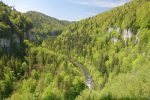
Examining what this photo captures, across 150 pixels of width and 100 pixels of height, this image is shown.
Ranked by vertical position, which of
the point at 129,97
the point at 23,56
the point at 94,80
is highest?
the point at 129,97

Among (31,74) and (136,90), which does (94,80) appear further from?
(136,90)

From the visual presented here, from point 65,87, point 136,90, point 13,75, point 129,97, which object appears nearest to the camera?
point 129,97

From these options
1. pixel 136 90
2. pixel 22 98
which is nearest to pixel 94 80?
pixel 22 98

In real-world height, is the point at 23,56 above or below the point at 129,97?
below

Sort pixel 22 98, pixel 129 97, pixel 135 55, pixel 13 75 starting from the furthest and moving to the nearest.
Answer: pixel 135 55 < pixel 13 75 < pixel 22 98 < pixel 129 97

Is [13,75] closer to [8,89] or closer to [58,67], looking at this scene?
[8,89]

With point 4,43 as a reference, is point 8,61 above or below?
below

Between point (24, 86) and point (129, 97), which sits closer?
point (129, 97)

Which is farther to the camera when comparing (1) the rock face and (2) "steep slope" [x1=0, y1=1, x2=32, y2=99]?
(1) the rock face

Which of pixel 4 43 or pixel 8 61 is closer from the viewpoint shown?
pixel 8 61

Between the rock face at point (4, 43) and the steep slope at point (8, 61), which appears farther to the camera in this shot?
the rock face at point (4, 43)
